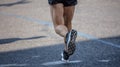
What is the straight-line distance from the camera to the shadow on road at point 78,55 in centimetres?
735

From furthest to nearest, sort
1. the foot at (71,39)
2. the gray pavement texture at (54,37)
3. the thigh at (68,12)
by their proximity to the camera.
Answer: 1. the gray pavement texture at (54,37)
2. the thigh at (68,12)
3. the foot at (71,39)

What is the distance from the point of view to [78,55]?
8.16m

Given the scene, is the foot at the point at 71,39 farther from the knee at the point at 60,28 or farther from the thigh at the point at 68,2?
the thigh at the point at 68,2

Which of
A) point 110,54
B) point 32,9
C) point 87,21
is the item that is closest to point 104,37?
point 110,54

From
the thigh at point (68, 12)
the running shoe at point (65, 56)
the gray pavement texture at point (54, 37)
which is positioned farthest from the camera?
the gray pavement texture at point (54, 37)

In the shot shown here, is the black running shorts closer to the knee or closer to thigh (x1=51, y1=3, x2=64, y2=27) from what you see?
thigh (x1=51, y1=3, x2=64, y2=27)

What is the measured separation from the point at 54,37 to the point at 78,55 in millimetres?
2615

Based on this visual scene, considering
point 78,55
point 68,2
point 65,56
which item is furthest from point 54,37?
point 68,2

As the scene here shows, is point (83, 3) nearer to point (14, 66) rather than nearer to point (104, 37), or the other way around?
point (104, 37)

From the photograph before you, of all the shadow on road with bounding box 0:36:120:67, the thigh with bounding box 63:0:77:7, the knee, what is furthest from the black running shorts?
the shadow on road with bounding box 0:36:120:67

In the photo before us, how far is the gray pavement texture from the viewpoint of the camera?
7.78 meters

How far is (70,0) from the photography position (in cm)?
696

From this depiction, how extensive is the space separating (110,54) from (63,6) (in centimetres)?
159

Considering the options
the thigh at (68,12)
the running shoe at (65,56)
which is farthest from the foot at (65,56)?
the thigh at (68,12)
